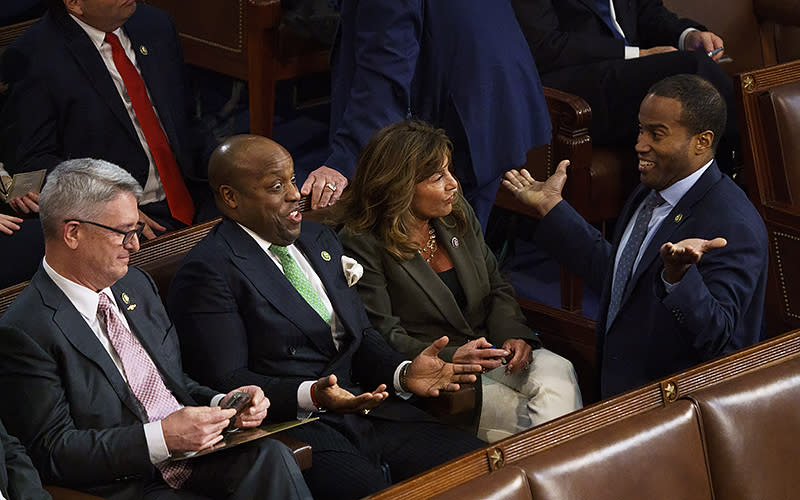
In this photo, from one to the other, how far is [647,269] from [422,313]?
1.88 feet

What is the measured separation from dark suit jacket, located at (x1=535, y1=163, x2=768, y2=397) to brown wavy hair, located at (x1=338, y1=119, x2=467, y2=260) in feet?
1.78

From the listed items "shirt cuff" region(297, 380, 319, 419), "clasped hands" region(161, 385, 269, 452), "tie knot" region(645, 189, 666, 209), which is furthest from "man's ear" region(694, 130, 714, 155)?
"clasped hands" region(161, 385, 269, 452)

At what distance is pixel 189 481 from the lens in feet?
8.27

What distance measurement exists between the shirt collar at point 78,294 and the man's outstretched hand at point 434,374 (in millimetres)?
751

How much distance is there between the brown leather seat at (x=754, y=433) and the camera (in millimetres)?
2309

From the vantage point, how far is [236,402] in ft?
8.05

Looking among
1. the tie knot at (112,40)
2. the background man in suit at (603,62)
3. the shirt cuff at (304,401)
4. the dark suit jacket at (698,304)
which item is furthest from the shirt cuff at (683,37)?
the shirt cuff at (304,401)

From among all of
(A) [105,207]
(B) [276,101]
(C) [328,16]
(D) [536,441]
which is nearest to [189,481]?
(A) [105,207]

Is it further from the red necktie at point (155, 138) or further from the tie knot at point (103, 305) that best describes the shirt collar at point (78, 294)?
the red necktie at point (155, 138)

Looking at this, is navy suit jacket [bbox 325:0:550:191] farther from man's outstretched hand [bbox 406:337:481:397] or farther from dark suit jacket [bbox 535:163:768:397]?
man's outstretched hand [bbox 406:337:481:397]

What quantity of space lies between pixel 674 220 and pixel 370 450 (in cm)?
93

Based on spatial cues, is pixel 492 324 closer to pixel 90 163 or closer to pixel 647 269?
pixel 647 269

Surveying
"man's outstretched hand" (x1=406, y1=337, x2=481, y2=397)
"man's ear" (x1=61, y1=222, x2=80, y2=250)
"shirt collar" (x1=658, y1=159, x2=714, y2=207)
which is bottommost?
"man's outstretched hand" (x1=406, y1=337, x2=481, y2=397)

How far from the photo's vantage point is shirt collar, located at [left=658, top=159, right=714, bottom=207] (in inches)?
119
